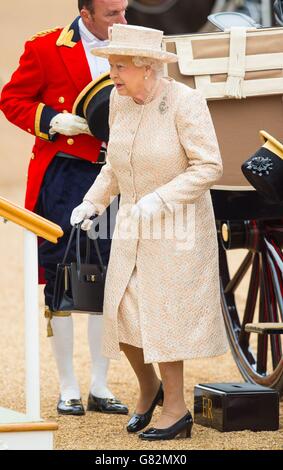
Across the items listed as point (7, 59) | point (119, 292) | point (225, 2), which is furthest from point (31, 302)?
point (7, 59)

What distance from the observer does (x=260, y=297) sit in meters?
5.98

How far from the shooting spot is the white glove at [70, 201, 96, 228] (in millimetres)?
4750

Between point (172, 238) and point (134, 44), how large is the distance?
0.71 m

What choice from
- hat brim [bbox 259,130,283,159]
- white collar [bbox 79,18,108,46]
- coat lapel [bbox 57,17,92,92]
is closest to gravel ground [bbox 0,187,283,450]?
hat brim [bbox 259,130,283,159]

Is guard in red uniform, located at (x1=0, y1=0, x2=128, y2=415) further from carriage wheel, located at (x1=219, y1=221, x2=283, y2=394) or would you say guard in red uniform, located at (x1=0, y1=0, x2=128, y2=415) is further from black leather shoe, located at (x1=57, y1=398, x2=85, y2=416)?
carriage wheel, located at (x1=219, y1=221, x2=283, y2=394)

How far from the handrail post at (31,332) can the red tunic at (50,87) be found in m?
1.30

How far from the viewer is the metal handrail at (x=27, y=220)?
4.09 meters

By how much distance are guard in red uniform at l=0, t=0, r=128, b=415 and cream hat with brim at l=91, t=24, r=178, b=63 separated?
2.41 feet

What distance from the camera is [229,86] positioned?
5137 mm

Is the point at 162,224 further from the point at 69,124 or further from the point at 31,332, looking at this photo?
the point at 69,124

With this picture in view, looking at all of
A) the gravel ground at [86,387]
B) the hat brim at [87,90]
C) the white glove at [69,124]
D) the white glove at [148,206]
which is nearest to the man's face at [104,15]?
the hat brim at [87,90]

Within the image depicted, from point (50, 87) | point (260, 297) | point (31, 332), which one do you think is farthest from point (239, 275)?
point (31, 332)

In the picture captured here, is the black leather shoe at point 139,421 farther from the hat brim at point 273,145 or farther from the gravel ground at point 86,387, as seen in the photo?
the hat brim at point 273,145
